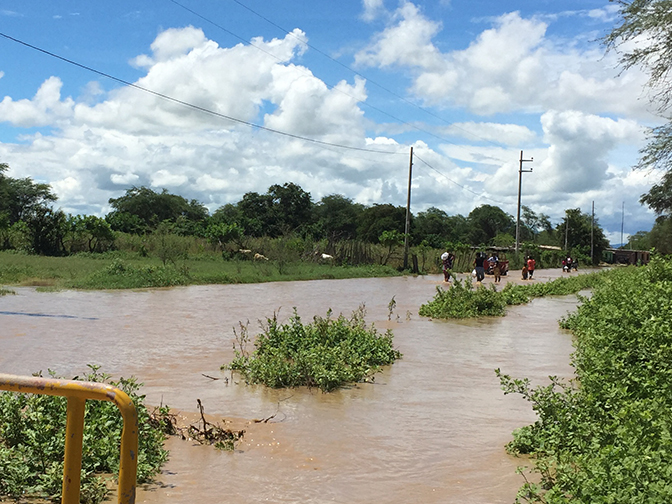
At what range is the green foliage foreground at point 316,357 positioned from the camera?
946 centimetres

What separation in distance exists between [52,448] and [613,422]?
4.57 meters

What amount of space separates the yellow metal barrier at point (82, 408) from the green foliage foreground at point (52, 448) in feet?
6.99

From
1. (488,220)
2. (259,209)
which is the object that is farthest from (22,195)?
(488,220)

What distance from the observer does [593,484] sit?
161 inches

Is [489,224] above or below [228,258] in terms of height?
above

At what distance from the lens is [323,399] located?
29.2 feet

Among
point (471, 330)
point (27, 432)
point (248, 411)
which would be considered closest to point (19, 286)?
point (471, 330)

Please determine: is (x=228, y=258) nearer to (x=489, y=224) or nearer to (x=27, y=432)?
(x=27, y=432)

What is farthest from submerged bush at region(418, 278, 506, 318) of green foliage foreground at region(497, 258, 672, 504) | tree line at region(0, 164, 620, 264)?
tree line at region(0, 164, 620, 264)

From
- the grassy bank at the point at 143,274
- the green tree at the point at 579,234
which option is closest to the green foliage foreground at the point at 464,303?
the grassy bank at the point at 143,274

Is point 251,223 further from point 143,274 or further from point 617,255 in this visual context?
point 617,255

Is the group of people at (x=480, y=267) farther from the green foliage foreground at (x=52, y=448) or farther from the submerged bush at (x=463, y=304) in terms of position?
the green foliage foreground at (x=52, y=448)

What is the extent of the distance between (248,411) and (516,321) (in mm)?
12267

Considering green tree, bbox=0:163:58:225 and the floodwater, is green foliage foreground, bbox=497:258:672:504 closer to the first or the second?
the floodwater
